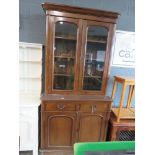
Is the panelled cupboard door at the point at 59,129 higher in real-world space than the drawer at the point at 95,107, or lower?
lower

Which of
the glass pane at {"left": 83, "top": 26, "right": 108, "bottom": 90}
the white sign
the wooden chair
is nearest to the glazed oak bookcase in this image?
the glass pane at {"left": 83, "top": 26, "right": 108, "bottom": 90}

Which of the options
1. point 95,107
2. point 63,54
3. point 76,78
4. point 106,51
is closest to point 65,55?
point 63,54

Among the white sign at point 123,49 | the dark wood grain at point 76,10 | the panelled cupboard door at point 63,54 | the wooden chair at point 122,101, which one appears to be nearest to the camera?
the dark wood grain at point 76,10

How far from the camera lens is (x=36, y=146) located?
1942mm

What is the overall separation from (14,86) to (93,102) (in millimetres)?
1549

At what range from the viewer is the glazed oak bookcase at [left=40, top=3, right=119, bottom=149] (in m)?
1.85

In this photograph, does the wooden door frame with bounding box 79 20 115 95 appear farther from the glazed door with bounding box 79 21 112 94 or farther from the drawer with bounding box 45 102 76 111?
the drawer with bounding box 45 102 76 111

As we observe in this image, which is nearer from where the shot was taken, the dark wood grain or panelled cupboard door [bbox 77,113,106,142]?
the dark wood grain

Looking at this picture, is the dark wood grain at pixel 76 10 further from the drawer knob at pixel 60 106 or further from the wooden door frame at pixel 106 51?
the drawer knob at pixel 60 106

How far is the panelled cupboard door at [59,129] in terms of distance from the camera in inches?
75.4

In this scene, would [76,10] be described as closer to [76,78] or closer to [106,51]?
[106,51]

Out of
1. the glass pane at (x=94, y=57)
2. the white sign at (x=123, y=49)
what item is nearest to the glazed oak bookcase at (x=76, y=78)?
the glass pane at (x=94, y=57)
